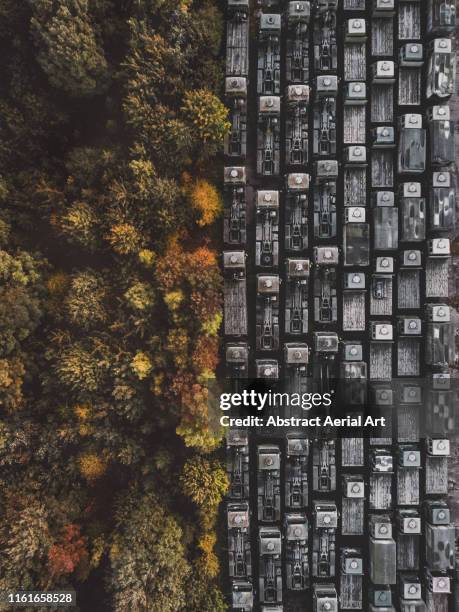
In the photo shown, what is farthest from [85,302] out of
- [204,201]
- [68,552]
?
[68,552]

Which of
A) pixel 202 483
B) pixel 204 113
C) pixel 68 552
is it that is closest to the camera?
pixel 204 113

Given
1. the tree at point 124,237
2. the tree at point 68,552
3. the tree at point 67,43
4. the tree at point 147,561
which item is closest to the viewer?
the tree at point 67,43

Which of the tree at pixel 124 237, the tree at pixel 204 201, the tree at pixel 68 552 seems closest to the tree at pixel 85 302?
A: the tree at pixel 124 237

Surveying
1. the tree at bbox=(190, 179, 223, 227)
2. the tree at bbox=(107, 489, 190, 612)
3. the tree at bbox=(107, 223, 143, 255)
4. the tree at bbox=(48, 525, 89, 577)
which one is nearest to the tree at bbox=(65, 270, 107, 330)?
the tree at bbox=(107, 223, 143, 255)

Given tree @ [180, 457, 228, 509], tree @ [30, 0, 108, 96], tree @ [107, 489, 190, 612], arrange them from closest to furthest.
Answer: tree @ [30, 0, 108, 96]
tree @ [107, 489, 190, 612]
tree @ [180, 457, 228, 509]

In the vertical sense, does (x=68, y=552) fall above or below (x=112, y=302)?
below

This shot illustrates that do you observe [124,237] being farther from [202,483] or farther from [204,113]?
[202,483]

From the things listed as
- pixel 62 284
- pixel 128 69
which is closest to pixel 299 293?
pixel 62 284

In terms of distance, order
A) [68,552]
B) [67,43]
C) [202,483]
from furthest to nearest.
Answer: [202,483], [68,552], [67,43]

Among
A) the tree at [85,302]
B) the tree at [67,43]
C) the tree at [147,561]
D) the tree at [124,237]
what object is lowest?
the tree at [147,561]

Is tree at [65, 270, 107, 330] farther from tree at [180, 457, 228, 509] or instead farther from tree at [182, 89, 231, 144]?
tree at [182, 89, 231, 144]

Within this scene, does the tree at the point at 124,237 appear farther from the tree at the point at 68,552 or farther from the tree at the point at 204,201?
the tree at the point at 68,552
